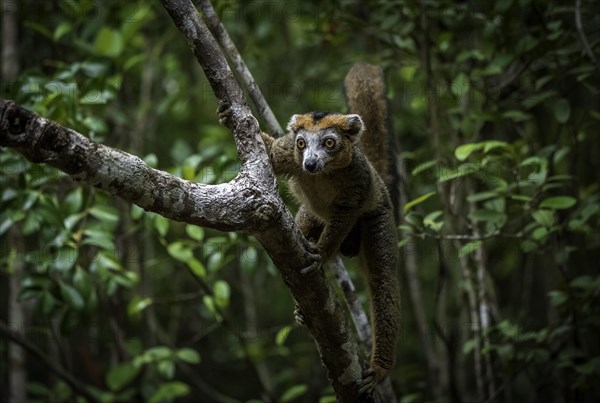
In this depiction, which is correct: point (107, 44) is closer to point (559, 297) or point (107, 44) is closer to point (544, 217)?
point (544, 217)

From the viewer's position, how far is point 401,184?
5.86 m

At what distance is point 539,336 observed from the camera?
5.34 meters

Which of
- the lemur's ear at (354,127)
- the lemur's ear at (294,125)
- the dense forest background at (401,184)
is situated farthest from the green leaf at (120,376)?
the lemur's ear at (354,127)

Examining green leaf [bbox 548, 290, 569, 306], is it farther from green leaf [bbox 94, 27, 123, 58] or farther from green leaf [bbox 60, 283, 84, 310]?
green leaf [bbox 94, 27, 123, 58]

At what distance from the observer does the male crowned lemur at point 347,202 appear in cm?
430

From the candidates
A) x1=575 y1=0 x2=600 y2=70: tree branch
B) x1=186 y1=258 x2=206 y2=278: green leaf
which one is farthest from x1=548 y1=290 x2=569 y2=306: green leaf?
x1=186 y1=258 x2=206 y2=278: green leaf

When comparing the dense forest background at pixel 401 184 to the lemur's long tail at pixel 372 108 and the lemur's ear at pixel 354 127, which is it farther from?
the lemur's ear at pixel 354 127

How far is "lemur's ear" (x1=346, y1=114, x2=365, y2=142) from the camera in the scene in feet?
15.0

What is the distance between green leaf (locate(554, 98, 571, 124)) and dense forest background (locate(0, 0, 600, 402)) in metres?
0.03

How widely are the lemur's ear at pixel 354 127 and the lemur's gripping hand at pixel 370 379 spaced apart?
1.60 metres

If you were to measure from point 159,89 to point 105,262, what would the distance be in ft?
16.7

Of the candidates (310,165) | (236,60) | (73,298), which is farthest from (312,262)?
(73,298)

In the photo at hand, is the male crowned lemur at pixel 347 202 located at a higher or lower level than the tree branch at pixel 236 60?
lower

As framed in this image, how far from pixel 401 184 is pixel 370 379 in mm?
2166
